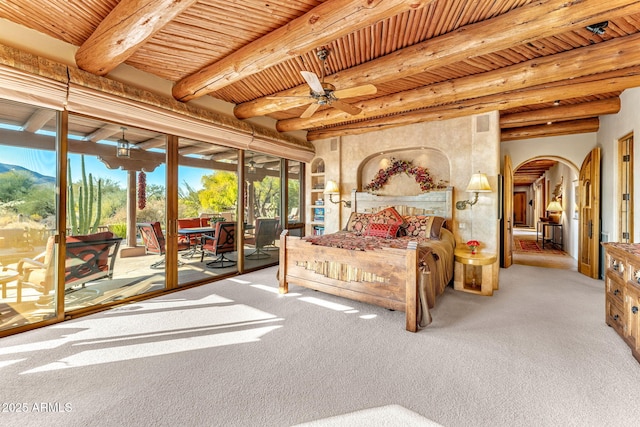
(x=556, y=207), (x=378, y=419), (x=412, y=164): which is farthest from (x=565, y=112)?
(x=378, y=419)

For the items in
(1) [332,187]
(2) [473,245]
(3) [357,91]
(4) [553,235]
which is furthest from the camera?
(4) [553,235]

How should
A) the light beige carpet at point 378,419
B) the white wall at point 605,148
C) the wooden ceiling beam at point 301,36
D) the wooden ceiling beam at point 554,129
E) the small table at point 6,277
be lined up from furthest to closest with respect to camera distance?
1. the wooden ceiling beam at point 554,129
2. the white wall at point 605,148
3. the small table at point 6,277
4. the wooden ceiling beam at point 301,36
5. the light beige carpet at point 378,419

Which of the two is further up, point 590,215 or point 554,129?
point 554,129

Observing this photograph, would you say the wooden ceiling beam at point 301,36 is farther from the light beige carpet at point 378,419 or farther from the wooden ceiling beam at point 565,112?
the wooden ceiling beam at point 565,112

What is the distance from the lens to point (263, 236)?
558 cm

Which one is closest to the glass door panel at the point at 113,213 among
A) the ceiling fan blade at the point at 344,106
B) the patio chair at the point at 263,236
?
the patio chair at the point at 263,236

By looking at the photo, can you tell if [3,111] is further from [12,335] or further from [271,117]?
[271,117]

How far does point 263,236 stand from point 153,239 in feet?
6.75

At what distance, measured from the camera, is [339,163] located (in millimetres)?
6047

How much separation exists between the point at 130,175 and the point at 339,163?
3.79 meters

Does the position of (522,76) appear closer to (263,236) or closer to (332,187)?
(332,187)

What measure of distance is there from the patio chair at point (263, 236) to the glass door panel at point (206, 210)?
48 cm

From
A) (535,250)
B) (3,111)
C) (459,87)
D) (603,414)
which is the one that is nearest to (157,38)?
(3,111)

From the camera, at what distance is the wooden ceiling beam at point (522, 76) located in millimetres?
2832
